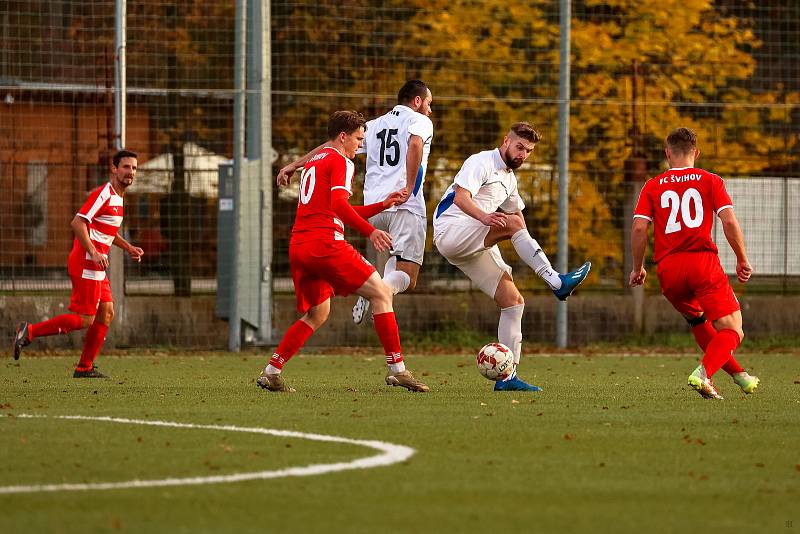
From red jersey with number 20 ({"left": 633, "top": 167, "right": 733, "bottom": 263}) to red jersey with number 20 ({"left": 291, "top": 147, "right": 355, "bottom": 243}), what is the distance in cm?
209

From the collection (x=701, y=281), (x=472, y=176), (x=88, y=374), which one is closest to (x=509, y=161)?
(x=472, y=176)

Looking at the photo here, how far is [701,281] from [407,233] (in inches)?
107

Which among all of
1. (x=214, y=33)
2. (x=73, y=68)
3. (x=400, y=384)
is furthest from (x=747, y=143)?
(x=400, y=384)

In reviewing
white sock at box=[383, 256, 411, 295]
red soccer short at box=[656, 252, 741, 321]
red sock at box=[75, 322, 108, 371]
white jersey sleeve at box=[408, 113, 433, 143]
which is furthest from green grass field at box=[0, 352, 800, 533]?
white jersey sleeve at box=[408, 113, 433, 143]

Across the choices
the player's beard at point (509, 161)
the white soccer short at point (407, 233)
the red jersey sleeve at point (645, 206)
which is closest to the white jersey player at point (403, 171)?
the white soccer short at point (407, 233)

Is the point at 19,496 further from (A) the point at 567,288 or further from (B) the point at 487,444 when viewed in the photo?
(A) the point at 567,288

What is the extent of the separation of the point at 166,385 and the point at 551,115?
8.84 metres

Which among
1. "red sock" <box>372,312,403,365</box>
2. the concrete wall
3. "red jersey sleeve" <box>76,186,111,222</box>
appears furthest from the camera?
the concrete wall

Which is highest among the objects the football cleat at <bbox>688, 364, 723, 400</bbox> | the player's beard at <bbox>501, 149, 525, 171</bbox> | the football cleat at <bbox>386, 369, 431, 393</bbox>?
the player's beard at <bbox>501, 149, 525, 171</bbox>

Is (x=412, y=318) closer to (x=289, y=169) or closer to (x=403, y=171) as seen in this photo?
(x=403, y=171)

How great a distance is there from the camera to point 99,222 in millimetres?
11562

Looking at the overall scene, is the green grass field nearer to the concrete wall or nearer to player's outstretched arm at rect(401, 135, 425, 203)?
player's outstretched arm at rect(401, 135, 425, 203)

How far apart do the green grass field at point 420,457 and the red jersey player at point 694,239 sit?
0.54 meters

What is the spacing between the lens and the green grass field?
495 cm
